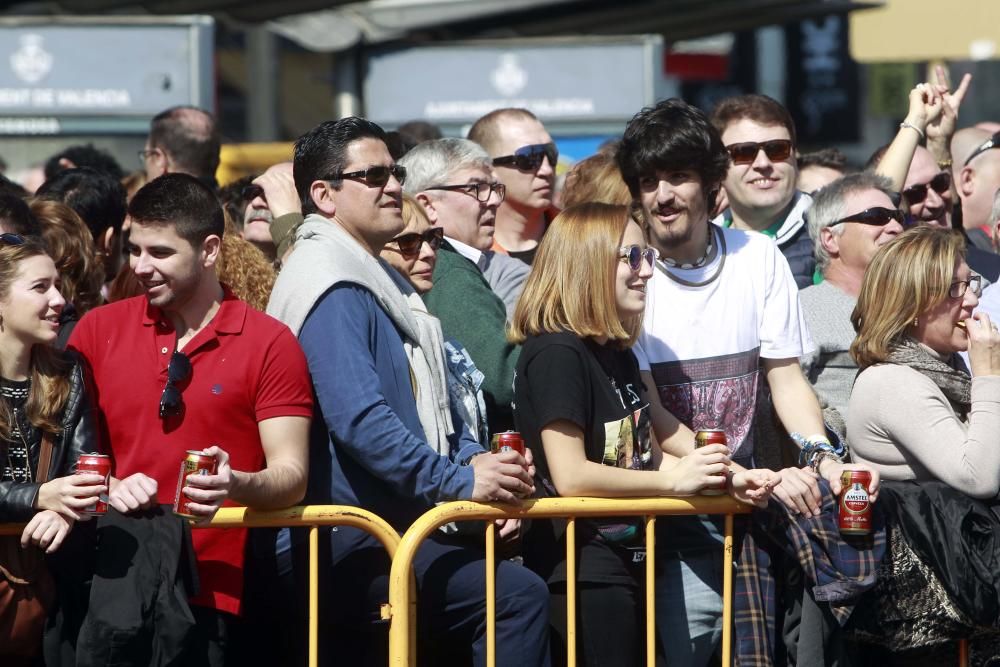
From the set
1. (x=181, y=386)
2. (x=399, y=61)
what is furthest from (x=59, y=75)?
(x=181, y=386)

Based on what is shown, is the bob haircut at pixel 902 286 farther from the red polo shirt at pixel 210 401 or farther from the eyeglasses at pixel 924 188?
the red polo shirt at pixel 210 401

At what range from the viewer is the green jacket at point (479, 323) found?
202 inches

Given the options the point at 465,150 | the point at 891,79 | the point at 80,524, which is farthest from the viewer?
the point at 891,79

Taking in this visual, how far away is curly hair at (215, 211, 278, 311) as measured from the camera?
5.32 meters

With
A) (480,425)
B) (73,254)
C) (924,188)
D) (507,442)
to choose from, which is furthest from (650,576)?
(924,188)

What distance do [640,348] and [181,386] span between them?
1500 mm

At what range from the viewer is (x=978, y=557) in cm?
479

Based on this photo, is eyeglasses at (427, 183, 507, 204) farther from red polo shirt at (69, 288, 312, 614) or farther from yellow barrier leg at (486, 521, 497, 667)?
yellow barrier leg at (486, 521, 497, 667)

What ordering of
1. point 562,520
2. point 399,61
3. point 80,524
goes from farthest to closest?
point 399,61 → point 562,520 → point 80,524

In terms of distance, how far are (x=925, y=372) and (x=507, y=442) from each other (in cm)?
151

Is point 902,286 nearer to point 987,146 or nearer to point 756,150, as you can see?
point 756,150

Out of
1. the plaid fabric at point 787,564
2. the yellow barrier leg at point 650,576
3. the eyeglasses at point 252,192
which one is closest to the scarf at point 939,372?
the plaid fabric at point 787,564

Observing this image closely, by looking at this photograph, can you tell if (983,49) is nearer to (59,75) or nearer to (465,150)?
(59,75)

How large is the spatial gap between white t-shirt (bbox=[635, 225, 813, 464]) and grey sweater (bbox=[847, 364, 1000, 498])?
297mm
